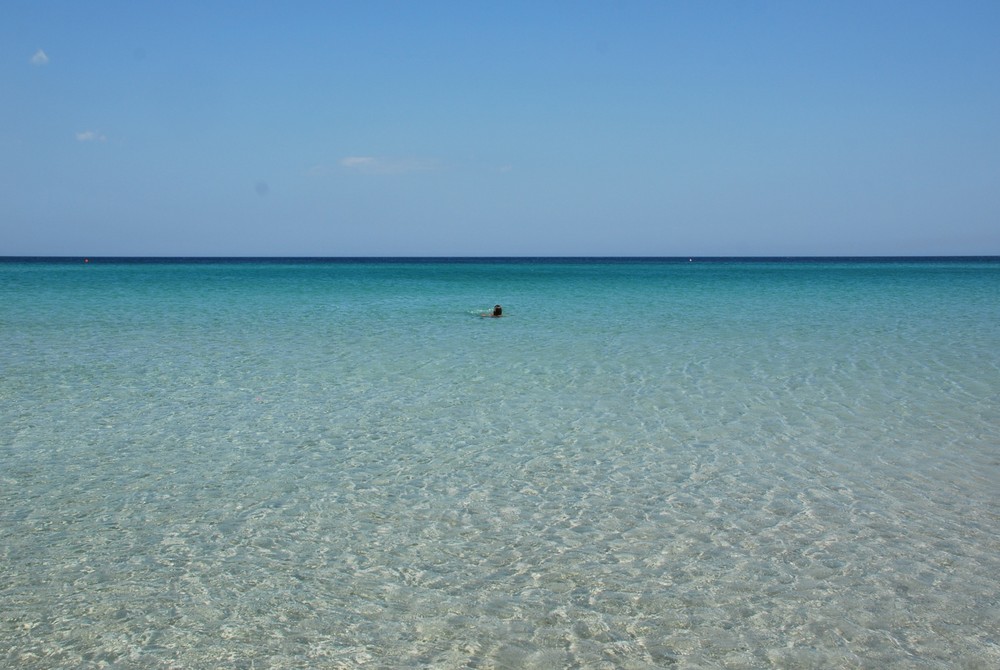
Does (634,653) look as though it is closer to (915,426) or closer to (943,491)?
(943,491)

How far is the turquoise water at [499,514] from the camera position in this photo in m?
4.00

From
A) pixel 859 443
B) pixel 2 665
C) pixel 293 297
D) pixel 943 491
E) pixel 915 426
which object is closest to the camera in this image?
pixel 2 665

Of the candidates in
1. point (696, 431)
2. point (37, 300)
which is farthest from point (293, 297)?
point (696, 431)

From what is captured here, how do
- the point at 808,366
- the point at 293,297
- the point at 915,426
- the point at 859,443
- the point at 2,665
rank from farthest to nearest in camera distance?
the point at 293,297 < the point at 808,366 < the point at 915,426 < the point at 859,443 < the point at 2,665

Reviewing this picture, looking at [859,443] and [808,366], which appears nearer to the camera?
[859,443]

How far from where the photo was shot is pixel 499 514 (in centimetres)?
580

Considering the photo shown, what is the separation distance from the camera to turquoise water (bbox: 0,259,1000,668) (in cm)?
400

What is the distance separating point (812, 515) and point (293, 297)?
29.2 m

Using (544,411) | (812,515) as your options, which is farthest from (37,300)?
(812,515)

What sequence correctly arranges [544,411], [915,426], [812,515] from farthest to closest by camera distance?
[544,411], [915,426], [812,515]

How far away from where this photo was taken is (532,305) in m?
28.1

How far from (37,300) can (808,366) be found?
86.4ft

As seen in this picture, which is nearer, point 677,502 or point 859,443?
point 677,502

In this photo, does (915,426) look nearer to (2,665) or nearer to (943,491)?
(943,491)
